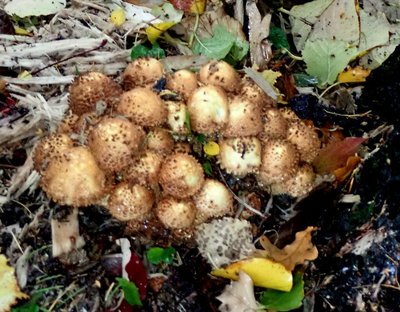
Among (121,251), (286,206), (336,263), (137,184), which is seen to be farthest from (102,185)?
(336,263)

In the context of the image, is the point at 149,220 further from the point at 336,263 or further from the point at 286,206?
the point at 336,263

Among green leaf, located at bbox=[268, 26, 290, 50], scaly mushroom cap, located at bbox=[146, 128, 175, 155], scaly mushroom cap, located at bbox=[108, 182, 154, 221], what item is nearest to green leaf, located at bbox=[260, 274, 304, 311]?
scaly mushroom cap, located at bbox=[108, 182, 154, 221]

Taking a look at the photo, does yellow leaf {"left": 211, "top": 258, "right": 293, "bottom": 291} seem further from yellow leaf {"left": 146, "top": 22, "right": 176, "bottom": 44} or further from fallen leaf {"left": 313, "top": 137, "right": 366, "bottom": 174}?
yellow leaf {"left": 146, "top": 22, "right": 176, "bottom": 44}

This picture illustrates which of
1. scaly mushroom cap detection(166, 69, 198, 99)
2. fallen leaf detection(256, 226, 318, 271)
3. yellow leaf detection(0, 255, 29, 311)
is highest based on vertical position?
scaly mushroom cap detection(166, 69, 198, 99)

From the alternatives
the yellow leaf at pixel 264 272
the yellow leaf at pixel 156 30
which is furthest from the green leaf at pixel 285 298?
the yellow leaf at pixel 156 30

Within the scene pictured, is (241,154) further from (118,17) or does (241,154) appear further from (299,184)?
(118,17)

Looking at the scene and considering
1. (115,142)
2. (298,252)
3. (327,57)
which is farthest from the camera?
(327,57)

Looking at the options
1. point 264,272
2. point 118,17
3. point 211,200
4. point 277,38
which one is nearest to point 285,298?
point 264,272
